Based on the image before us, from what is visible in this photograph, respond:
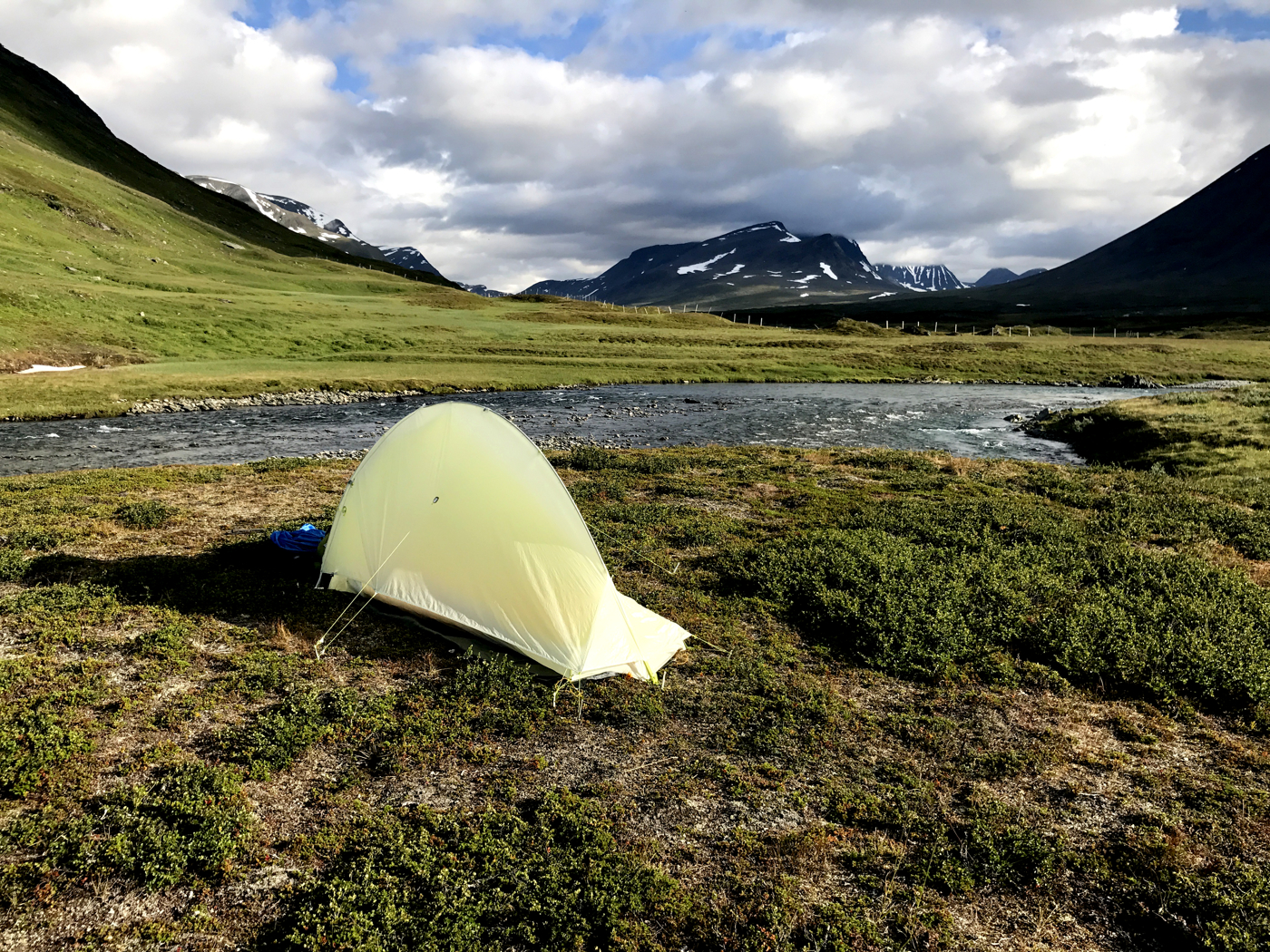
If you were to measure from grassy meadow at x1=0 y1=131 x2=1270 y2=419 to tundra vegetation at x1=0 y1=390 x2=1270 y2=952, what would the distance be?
34.1 metres

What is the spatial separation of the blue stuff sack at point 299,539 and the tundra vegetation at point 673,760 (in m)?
0.28

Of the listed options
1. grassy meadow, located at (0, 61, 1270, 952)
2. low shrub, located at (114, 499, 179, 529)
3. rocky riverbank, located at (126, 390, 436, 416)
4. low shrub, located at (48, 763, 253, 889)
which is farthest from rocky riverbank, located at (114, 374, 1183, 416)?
low shrub, located at (48, 763, 253, 889)

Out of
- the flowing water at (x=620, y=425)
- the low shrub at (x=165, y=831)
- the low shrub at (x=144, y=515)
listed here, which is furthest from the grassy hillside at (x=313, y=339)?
the low shrub at (x=165, y=831)

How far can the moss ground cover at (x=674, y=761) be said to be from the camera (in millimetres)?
6082

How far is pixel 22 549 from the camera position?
1405 cm

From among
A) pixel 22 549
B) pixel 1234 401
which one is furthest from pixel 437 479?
pixel 1234 401

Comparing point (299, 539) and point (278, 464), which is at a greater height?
point (299, 539)

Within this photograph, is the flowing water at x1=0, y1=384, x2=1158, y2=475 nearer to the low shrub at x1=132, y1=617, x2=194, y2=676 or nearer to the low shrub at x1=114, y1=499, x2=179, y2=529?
the low shrub at x1=114, y1=499, x2=179, y2=529

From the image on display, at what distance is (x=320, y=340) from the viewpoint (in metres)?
64.0

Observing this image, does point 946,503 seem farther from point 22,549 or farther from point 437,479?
point 22,549

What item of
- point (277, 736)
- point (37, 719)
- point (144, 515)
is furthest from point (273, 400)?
point (277, 736)

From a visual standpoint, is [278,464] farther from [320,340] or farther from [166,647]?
[320,340]

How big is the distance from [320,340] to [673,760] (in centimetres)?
6438

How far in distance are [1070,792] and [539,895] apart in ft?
19.1
